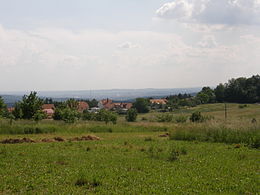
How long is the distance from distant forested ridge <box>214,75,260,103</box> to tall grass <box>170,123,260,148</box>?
290 ft

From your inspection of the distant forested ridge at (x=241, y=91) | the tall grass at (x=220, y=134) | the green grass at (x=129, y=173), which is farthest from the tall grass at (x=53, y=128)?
the distant forested ridge at (x=241, y=91)

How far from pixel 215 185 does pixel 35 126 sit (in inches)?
958

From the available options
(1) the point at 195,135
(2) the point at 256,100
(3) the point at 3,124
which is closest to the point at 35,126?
(3) the point at 3,124

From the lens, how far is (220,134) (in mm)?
21500

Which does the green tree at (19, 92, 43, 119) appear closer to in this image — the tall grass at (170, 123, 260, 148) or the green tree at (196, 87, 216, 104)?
the tall grass at (170, 123, 260, 148)

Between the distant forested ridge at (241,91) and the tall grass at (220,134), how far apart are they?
88.3 metres

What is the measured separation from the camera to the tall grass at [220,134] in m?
19.8

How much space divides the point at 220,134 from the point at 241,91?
301 ft

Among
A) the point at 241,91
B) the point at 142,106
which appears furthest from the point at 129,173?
the point at 241,91

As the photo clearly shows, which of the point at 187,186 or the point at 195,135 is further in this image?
the point at 195,135

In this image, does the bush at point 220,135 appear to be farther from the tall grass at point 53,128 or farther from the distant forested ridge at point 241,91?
the distant forested ridge at point 241,91

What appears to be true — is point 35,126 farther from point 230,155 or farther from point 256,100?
point 256,100

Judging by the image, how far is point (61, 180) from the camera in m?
9.37

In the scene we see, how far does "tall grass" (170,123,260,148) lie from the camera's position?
19775mm
